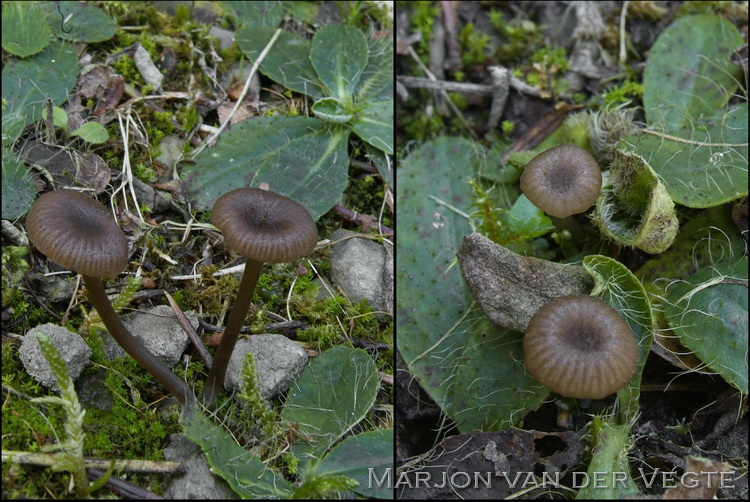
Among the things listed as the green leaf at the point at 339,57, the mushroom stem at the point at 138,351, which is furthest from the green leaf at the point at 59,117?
the green leaf at the point at 339,57

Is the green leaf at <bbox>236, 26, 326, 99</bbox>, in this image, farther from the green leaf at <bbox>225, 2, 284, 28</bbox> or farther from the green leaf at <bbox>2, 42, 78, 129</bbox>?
the green leaf at <bbox>2, 42, 78, 129</bbox>

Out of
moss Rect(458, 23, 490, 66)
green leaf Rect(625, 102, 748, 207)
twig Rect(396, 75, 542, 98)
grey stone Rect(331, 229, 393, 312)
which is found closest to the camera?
green leaf Rect(625, 102, 748, 207)

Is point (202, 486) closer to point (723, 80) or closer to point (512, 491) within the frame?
point (512, 491)

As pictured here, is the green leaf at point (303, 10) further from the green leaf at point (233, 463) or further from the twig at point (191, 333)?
the green leaf at point (233, 463)

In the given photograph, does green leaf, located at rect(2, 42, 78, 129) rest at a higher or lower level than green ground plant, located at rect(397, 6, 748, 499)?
higher

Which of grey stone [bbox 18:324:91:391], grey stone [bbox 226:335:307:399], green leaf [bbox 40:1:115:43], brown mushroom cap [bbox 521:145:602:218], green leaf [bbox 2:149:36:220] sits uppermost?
green leaf [bbox 40:1:115:43]

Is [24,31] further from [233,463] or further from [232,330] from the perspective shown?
[233,463]

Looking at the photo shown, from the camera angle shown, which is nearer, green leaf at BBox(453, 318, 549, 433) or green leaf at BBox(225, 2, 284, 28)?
green leaf at BBox(453, 318, 549, 433)

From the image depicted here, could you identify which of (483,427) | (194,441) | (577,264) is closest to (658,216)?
(577,264)

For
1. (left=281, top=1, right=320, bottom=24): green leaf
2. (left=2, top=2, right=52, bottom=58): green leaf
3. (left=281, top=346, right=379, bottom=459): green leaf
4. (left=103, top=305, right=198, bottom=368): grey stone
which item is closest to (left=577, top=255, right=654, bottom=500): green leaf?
(left=281, top=346, right=379, bottom=459): green leaf
